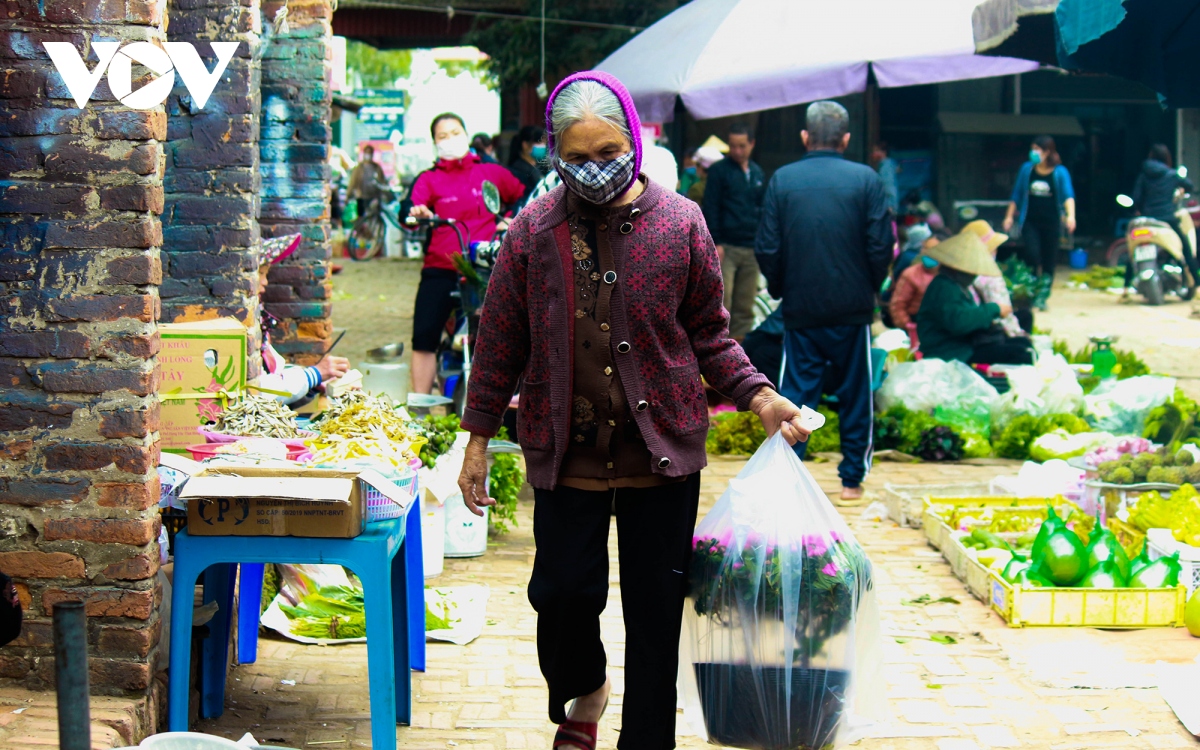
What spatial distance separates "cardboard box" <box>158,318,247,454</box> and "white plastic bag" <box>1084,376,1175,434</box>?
18.6 ft

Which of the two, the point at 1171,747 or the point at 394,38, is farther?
the point at 394,38

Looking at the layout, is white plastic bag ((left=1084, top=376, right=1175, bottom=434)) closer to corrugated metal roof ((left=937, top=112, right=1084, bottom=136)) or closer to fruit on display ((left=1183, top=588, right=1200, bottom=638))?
fruit on display ((left=1183, top=588, right=1200, bottom=638))

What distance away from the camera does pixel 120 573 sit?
11.4 feet

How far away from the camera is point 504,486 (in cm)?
591

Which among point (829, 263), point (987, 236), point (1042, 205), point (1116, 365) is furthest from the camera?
point (1042, 205)

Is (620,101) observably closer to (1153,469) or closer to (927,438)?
(1153,469)

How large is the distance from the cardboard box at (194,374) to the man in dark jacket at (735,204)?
233 inches

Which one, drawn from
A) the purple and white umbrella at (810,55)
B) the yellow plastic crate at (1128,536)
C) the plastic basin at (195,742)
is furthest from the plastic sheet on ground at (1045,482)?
the plastic basin at (195,742)

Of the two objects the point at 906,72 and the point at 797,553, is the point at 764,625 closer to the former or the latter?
the point at 797,553

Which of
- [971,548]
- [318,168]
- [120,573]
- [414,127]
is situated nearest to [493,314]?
[120,573]

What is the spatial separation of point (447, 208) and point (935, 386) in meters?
3.38

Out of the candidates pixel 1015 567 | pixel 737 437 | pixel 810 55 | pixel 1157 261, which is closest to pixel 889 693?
pixel 1015 567

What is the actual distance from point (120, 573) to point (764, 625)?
1770mm

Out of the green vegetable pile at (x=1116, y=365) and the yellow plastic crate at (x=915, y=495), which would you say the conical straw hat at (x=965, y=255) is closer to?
the green vegetable pile at (x=1116, y=365)
